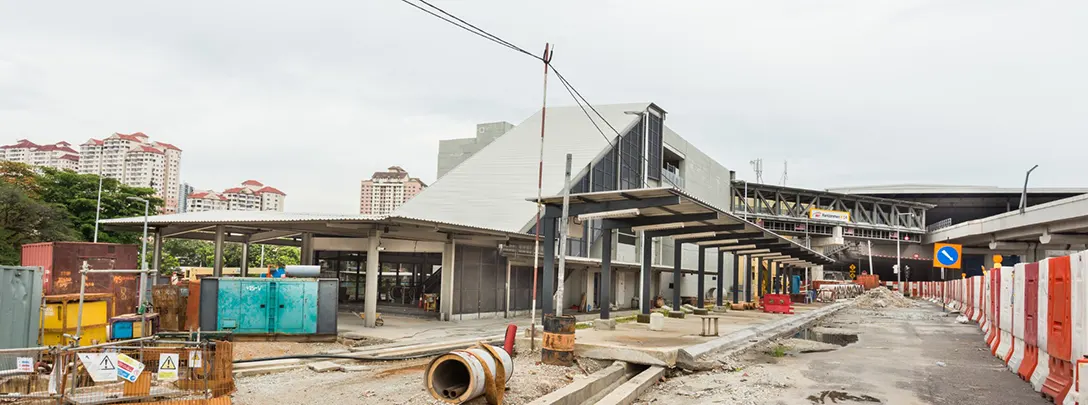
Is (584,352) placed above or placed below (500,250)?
below

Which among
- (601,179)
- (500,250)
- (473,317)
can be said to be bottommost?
(473,317)

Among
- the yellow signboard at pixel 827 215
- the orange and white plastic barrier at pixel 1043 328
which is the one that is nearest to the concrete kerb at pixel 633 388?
the orange and white plastic barrier at pixel 1043 328

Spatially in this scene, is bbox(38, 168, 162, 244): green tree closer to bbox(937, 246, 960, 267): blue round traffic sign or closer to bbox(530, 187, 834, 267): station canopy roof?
bbox(530, 187, 834, 267): station canopy roof

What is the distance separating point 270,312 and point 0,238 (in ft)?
109

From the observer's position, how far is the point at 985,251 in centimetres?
8931

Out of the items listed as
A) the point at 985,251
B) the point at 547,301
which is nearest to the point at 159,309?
the point at 547,301

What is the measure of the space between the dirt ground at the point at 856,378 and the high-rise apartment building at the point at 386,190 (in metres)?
119

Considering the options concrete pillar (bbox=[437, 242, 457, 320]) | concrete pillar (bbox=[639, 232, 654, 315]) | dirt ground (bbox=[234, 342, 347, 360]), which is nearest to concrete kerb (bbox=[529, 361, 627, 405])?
dirt ground (bbox=[234, 342, 347, 360])

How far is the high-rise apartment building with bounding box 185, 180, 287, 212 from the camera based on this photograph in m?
124

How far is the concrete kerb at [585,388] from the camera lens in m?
9.91

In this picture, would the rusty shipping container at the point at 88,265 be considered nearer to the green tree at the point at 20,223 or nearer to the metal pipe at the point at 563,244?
the metal pipe at the point at 563,244

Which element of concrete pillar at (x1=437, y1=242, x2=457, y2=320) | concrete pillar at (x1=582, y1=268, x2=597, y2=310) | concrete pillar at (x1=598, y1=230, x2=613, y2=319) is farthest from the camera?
concrete pillar at (x1=582, y1=268, x2=597, y2=310)

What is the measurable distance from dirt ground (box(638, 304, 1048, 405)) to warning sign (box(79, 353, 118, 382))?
295 inches

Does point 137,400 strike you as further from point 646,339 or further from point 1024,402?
point 1024,402
